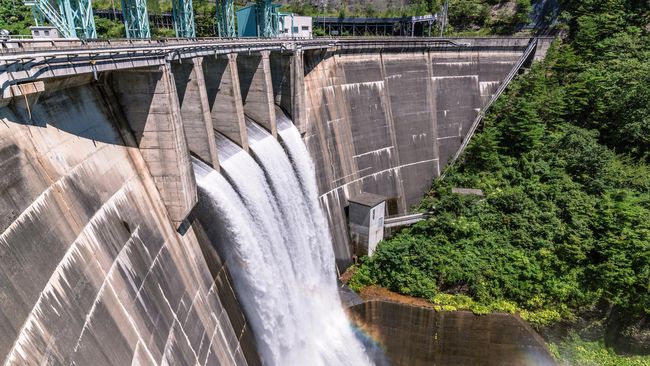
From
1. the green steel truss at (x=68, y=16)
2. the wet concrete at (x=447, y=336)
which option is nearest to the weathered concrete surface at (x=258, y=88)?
the green steel truss at (x=68, y=16)

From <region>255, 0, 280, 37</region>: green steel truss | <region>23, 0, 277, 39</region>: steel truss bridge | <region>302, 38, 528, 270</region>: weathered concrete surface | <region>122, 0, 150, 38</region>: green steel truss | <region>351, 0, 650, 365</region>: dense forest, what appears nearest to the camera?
<region>23, 0, 277, 39</region>: steel truss bridge

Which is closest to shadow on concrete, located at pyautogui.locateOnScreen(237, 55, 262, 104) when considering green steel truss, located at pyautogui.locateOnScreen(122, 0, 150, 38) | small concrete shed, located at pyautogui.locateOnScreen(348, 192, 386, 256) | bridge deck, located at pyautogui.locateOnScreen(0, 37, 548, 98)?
bridge deck, located at pyautogui.locateOnScreen(0, 37, 548, 98)

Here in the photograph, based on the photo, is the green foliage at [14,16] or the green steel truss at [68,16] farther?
the green foliage at [14,16]

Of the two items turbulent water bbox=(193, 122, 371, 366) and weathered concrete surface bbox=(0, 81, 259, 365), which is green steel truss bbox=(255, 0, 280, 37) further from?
weathered concrete surface bbox=(0, 81, 259, 365)

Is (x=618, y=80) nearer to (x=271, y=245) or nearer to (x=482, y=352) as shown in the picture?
(x=482, y=352)

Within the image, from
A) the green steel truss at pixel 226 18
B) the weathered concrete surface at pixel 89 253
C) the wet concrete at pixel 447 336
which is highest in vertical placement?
the green steel truss at pixel 226 18

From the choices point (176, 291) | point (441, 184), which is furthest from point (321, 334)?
point (441, 184)

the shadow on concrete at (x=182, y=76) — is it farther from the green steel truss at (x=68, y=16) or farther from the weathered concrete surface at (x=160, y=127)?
the green steel truss at (x=68, y=16)
